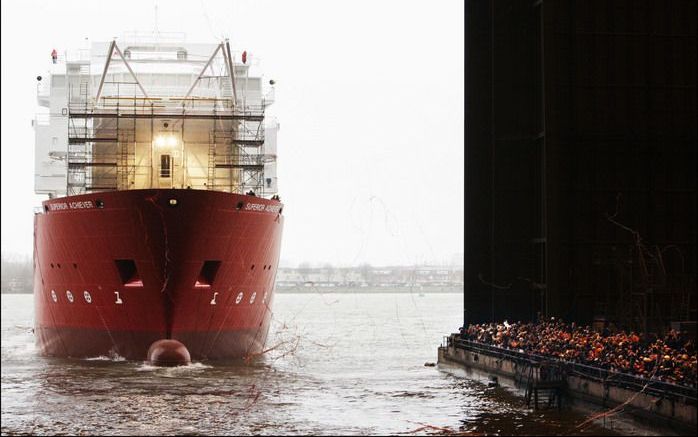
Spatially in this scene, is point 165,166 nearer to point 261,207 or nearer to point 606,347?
point 261,207

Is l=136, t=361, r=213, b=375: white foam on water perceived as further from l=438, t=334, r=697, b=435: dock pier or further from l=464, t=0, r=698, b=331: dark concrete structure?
l=464, t=0, r=698, b=331: dark concrete structure

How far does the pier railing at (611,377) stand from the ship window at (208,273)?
10118mm

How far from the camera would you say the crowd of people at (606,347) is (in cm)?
2270

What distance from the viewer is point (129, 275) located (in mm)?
35656

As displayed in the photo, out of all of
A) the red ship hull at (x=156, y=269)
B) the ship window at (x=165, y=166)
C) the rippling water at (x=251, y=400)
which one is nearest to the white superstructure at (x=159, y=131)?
the ship window at (x=165, y=166)

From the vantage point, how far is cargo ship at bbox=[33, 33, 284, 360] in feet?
114

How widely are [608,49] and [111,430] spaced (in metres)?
21.6

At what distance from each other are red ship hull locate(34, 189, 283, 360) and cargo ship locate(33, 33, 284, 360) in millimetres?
44

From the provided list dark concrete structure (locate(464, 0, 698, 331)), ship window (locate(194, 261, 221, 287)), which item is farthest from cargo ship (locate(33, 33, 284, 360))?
dark concrete structure (locate(464, 0, 698, 331))

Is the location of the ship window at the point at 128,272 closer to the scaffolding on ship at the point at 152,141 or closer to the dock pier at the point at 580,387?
the scaffolding on ship at the point at 152,141

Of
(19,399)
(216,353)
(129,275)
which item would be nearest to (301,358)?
(216,353)

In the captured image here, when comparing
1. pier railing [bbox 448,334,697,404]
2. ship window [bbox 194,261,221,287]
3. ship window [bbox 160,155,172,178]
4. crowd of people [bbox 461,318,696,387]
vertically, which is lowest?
pier railing [bbox 448,334,697,404]

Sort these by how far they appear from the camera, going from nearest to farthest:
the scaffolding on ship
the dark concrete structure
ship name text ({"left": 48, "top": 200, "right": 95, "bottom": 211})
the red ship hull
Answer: the dark concrete structure, the red ship hull, ship name text ({"left": 48, "top": 200, "right": 95, "bottom": 211}), the scaffolding on ship

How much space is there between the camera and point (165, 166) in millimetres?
39375
